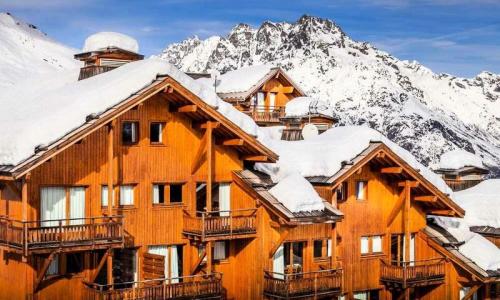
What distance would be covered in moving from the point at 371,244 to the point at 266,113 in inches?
1058

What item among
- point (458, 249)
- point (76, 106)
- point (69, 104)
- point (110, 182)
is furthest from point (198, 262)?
point (458, 249)

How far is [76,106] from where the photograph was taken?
29078 mm

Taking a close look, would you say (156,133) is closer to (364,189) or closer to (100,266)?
(100,266)

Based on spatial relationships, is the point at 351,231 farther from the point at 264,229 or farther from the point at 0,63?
the point at 0,63

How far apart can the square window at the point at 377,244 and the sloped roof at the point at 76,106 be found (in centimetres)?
884

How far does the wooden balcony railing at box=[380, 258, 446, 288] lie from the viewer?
36.8 meters

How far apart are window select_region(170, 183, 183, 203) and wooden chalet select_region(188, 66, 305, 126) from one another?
29.7 m

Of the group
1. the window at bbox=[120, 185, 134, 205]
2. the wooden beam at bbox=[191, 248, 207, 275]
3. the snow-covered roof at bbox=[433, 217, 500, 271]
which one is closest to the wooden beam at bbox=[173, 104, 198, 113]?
the window at bbox=[120, 185, 134, 205]

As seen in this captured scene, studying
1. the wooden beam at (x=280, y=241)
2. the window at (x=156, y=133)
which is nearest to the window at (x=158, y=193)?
the window at (x=156, y=133)

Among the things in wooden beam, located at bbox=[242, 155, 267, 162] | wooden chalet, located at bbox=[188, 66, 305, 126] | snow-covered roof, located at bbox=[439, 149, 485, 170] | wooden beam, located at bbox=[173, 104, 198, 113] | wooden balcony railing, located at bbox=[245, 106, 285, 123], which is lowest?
wooden beam, located at bbox=[242, 155, 267, 162]

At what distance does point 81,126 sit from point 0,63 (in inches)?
2295

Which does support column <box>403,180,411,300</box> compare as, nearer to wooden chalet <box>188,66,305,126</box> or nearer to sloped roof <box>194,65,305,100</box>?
wooden chalet <box>188,66,305,126</box>

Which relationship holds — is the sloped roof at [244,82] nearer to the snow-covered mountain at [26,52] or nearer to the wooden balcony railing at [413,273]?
the snow-covered mountain at [26,52]

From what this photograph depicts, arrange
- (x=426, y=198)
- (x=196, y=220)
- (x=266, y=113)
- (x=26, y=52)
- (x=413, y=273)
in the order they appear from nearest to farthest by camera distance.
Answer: (x=196, y=220)
(x=413, y=273)
(x=426, y=198)
(x=266, y=113)
(x=26, y=52)
